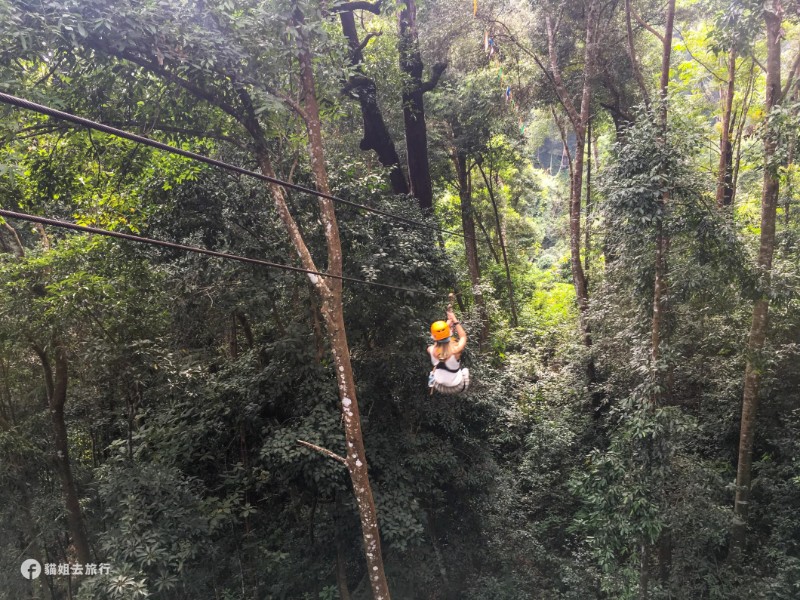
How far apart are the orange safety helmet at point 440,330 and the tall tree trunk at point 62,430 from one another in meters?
5.20

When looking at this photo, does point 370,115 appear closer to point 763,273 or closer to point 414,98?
point 414,98

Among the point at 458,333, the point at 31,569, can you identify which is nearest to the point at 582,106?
the point at 458,333

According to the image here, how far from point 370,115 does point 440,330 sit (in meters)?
6.37

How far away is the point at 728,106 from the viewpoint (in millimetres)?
9125

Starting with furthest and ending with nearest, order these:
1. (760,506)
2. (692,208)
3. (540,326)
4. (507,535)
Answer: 1. (540,326)
2. (507,535)
3. (760,506)
4. (692,208)

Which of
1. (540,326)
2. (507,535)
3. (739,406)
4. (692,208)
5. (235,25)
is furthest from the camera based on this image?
(540,326)

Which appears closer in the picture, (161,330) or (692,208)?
(692,208)

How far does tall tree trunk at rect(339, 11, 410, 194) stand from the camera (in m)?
8.83

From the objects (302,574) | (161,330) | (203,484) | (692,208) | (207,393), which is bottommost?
(302,574)

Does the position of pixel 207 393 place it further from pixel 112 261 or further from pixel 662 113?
pixel 662 113

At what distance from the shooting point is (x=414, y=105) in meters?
9.95

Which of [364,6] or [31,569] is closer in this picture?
[31,569]

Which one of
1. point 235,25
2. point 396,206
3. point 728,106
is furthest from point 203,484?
point 728,106

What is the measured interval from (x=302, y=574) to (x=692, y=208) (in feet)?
25.5
